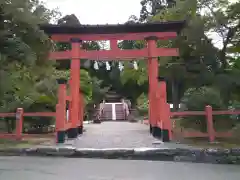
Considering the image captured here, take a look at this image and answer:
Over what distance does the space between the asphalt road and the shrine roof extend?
261 inches

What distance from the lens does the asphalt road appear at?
256 inches

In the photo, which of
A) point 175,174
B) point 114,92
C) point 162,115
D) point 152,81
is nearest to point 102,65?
point 114,92

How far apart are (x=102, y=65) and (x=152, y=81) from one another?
3770 centimetres

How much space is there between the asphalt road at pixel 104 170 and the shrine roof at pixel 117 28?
6.63 m

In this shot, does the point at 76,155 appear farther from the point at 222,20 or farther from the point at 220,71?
the point at 222,20

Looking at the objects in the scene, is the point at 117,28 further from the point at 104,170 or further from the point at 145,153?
the point at 104,170

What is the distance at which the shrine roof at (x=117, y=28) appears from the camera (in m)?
13.6

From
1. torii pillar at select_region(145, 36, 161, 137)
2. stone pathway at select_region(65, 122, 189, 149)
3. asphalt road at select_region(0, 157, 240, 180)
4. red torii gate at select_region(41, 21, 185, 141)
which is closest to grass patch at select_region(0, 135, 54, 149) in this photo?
stone pathway at select_region(65, 122, 189, 149)

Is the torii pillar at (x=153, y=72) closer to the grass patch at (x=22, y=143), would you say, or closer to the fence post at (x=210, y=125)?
the fence post at (x=210, y=125)

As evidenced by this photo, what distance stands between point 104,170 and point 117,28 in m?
8.11

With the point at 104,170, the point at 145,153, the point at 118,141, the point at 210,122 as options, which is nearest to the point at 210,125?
the point at 210,122

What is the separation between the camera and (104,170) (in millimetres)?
7285

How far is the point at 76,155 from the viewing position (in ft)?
30.3

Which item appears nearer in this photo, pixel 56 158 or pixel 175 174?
pixel 175 174
